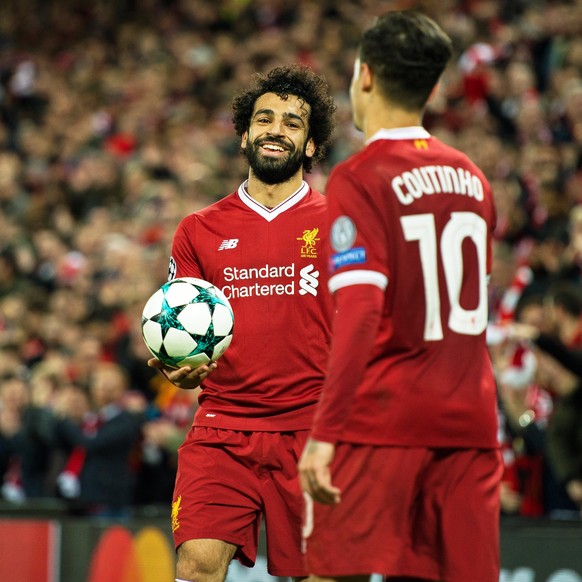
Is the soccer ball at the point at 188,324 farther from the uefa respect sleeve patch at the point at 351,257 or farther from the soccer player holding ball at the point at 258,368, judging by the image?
the uefa respect sleeve patch at the point at 351,257

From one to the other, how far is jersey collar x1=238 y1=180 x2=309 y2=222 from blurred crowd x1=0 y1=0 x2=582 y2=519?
2.20 metres

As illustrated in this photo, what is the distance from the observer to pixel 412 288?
371 centimetres

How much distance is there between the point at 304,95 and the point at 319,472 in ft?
8.45

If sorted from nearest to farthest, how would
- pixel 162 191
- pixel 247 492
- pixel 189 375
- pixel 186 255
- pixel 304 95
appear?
1. pixel 189 375
2. pixel 247 492
3. pixel 186 255
4. pixel 304 95
5. pixel 162 191

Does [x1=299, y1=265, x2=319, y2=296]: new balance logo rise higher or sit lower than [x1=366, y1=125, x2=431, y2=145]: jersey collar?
lower

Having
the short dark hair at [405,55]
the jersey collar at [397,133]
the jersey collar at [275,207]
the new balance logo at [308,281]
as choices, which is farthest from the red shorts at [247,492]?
the short dark hair at [405,55]

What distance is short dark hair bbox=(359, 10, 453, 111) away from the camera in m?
3.80

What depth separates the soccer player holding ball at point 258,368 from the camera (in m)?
5.12

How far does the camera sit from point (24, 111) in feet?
58.3

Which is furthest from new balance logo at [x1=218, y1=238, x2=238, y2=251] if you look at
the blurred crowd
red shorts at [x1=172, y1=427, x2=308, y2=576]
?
the blurred crowd

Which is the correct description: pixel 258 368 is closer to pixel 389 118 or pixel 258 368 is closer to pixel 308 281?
pixel 308 281

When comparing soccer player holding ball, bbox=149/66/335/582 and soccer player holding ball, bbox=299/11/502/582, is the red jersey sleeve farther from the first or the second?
soccer player holding ball, bbox=299/11/502/582

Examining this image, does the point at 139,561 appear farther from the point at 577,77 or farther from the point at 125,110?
the point at 125,110

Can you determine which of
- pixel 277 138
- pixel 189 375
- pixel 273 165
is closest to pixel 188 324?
pixel 189 375
